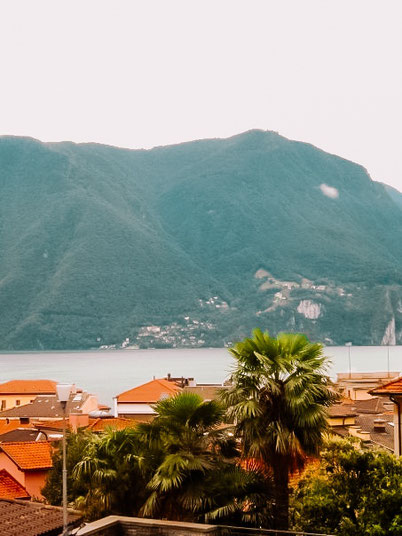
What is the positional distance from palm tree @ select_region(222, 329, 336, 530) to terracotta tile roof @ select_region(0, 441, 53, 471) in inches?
577

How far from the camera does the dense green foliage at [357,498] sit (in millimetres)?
11617

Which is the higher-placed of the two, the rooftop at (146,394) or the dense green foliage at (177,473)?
the dense green foliage at (177,473)

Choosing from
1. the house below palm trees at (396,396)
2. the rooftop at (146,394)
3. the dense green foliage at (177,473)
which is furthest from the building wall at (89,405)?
the dense green foliage at (177,473)

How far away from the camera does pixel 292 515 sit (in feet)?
45.7

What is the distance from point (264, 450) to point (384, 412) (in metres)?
28.3

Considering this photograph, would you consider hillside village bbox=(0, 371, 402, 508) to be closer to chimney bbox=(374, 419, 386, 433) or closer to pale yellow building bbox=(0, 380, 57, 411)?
chimney bbox=(374, 419, 386, 433)

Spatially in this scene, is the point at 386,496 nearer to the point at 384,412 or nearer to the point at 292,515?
the point at 292,515

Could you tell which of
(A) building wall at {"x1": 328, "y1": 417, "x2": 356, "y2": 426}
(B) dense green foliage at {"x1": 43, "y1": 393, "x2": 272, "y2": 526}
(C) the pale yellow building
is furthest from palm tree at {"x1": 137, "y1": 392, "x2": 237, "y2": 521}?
(C) the pale yellow building

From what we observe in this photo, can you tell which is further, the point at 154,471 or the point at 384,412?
the point at 384,412

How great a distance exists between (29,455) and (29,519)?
14996 millimetres

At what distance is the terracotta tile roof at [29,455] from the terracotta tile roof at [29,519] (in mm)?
12302

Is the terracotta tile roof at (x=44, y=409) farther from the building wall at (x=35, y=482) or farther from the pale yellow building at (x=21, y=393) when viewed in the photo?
the building wall at (x=35, y=482)

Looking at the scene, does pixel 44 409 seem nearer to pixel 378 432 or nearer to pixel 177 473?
pixel 378 432

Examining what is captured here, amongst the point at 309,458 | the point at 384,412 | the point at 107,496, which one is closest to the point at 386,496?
the point at 309,458
